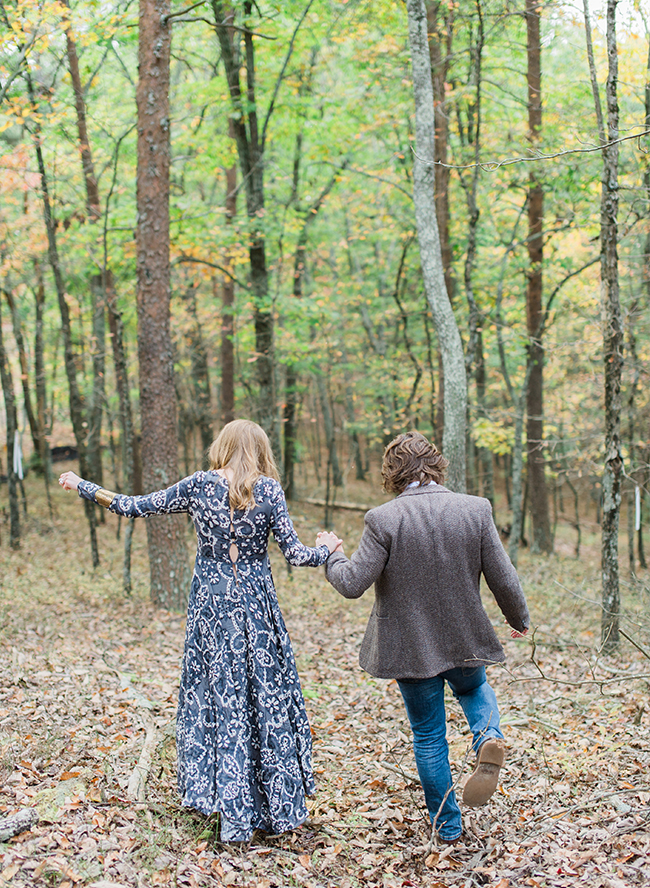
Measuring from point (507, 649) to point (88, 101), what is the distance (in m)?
10.9

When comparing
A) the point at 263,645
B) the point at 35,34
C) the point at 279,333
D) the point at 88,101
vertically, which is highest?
the point at 88,101

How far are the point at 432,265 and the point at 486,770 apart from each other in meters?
5.86

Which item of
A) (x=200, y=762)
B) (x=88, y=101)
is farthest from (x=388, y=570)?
(x=88, y=101)

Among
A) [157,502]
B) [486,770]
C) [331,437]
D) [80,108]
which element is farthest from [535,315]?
[486,770]

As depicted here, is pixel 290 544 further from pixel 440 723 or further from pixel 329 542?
pixel 440 723

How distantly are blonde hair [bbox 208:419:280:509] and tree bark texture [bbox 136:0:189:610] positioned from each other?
184 inches

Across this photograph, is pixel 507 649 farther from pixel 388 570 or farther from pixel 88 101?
pixel 88 101

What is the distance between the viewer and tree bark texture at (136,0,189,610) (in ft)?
25.9

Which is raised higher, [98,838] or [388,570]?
[388,570]

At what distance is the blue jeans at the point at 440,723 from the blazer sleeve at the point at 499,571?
39 centimetres

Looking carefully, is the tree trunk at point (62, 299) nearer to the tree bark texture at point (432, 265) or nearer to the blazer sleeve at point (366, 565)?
the tree bark texture at point (432, 265)

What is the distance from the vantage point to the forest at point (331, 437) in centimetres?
360

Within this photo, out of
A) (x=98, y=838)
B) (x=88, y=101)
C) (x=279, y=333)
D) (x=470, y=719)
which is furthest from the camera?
(x=279, y=333)

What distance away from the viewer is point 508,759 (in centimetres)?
459
